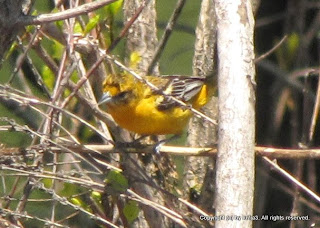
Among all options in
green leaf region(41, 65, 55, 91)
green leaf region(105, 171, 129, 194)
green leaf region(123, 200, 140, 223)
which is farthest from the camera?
green leaf region(41, 65, 55, 91)

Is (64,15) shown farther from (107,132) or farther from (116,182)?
(107,132)

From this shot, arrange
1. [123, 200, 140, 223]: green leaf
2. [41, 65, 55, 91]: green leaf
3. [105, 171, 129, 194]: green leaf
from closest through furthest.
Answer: [105, 171, 129, 194]: green leaf → [123, 200, 140, 223]: green leaf → [41, 65, 55, 91]: green leaf

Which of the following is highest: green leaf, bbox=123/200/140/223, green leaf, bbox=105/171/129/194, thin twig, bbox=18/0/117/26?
thin twig, bbox=18/0/117/26

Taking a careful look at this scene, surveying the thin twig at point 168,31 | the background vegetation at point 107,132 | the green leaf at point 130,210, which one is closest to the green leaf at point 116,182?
the background vegetation at point 107,132

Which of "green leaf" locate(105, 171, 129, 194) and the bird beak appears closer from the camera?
"green leaf" locate(105, 171, 129, 194)

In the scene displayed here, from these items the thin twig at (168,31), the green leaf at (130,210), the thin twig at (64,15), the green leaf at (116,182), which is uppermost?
the thin twig at (168,31)

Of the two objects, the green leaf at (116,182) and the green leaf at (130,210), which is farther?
the green leaf at (130,210)

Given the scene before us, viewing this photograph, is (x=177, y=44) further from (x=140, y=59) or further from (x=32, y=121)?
(x=140, y=59)

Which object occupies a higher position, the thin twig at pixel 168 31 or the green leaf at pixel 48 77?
the thin twig at pixel 168 31

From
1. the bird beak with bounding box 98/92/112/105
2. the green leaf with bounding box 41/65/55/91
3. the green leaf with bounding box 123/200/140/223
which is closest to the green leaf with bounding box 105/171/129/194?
the green leaf with bounding box 123/200/140/223

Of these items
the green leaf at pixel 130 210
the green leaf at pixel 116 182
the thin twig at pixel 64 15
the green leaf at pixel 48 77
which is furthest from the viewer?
the green leaf at pixel 48 77

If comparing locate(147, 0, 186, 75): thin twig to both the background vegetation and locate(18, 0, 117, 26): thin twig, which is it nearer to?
the background vegetation

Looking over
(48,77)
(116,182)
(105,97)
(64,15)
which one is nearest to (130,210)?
(116,182)

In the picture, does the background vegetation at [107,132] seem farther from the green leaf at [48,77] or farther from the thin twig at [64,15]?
the thin twig at [64,15]
